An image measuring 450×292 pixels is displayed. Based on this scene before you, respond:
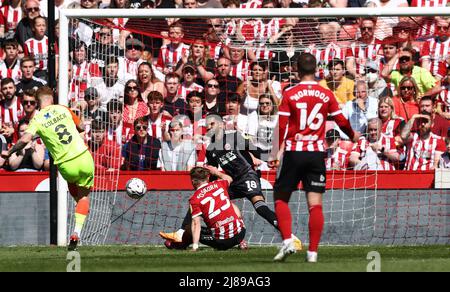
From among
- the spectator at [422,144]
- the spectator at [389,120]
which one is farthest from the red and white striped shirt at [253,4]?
the spectator at [422,144]

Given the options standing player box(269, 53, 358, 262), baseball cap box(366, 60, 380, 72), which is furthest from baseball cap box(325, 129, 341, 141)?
standing player box(269, 53, 358, 262)

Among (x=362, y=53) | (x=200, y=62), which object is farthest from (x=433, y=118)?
(x=200, y=62)

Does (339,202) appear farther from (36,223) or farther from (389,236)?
(36,223)

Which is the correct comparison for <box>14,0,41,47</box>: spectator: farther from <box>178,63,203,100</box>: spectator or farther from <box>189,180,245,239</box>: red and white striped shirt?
<box>189,180,245,239</box>: red and white striped shirt

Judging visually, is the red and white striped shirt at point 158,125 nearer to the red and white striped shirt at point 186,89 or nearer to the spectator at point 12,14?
the red and white striped shirt at point 186,89

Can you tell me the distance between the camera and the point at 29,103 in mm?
18266

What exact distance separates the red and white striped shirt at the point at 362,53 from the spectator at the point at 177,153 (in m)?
2.82

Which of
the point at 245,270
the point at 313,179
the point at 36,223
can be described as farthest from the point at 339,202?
the point at 245,270

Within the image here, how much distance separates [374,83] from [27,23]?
239 inches

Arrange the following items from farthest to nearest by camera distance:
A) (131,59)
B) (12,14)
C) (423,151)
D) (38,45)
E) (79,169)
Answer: (12,14) < (38,45) < (131,59) < (423,151) < (79,169)

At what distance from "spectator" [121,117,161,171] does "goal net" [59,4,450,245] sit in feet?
0.07

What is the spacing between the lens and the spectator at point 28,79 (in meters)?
18.7

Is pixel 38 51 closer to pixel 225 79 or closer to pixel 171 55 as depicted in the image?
pixel 171 55

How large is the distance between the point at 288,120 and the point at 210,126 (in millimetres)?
5920
